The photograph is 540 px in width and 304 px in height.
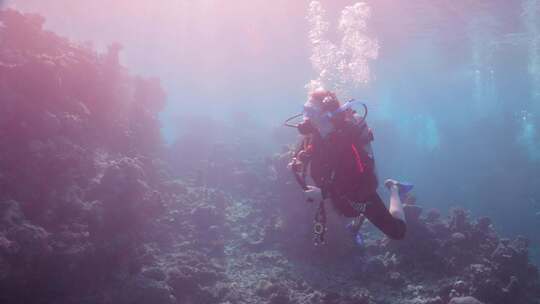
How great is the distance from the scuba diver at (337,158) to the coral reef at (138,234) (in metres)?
3.99

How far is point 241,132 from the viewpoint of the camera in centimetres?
2767

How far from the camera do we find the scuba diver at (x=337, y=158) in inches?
195

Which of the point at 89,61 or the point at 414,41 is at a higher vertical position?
the point at 414,41

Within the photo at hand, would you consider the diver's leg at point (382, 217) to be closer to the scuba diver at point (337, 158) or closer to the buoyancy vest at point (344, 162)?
the scuba diver at point (337, 158)

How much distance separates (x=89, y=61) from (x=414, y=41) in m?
29.8

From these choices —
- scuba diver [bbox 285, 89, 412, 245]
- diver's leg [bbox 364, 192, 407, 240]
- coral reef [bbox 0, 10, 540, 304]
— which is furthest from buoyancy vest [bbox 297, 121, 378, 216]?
coral reef [bbox 0, 10, 540, 304]

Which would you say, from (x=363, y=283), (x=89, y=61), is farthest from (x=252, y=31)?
(x=363, y=283)

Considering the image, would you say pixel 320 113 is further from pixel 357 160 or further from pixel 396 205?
pixel 396 205

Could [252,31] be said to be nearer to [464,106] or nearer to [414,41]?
[414,41]

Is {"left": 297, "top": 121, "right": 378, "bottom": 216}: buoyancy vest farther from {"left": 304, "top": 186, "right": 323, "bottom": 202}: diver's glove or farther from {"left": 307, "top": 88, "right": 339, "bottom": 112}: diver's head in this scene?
{"left": 307, "top": 88, "right": 339, "bottom": 112}: diver's head

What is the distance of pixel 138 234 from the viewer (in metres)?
9.95

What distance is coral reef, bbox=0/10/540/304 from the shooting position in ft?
26.1

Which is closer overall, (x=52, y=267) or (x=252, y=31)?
(x=52, y=267)

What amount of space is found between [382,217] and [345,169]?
43.8 inches
